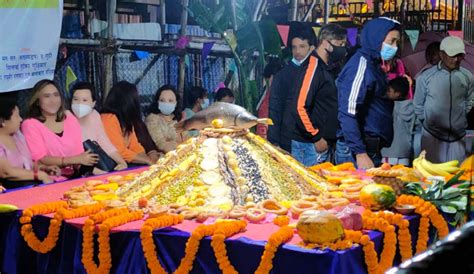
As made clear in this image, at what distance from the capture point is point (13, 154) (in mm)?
4484

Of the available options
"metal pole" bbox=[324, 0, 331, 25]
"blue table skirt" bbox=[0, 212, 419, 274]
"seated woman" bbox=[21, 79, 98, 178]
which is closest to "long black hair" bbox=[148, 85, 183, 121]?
"seated woman" bbox=[21, 79, 98, 178]

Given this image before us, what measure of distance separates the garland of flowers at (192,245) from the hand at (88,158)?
8.22ft

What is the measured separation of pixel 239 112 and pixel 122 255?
1.08 metres

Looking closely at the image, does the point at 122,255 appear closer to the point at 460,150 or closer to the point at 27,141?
the point at 27,141

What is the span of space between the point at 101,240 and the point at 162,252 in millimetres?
290

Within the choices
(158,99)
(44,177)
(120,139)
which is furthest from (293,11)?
(44,177)

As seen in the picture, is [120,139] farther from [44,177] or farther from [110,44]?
[44,177]

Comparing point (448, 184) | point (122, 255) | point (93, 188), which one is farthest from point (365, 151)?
point (122, 255)

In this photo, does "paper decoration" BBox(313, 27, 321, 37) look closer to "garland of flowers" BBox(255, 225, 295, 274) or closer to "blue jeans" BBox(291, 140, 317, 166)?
"blue jeans" BBox(291, 140, 317, 166)

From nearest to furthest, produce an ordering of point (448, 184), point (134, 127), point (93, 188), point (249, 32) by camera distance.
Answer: point (448, 184) → point (93, 188) → point (134, 127) → point (249, 32)

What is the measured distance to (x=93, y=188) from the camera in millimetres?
3697

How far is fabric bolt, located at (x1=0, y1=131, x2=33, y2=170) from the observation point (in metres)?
4.44

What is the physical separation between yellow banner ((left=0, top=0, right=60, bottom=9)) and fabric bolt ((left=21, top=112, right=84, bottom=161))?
0.79m

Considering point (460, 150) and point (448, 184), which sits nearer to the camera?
point (448, 184)
